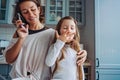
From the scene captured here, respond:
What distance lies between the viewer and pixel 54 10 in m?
3.39

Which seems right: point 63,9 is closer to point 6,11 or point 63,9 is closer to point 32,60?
point 6,11

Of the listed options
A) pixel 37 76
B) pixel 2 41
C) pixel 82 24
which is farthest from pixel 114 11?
pixel 37 76

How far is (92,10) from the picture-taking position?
116 inches

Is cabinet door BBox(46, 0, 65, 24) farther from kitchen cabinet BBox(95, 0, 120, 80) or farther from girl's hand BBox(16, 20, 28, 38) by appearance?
girl's hand BBox(16, 20, 28, 38)

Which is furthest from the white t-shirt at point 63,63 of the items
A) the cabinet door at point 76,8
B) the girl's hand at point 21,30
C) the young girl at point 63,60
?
the cabinet door at point 76,8

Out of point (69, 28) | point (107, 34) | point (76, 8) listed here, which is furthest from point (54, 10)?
point (69, 28)

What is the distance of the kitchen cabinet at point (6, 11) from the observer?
3.22 meters

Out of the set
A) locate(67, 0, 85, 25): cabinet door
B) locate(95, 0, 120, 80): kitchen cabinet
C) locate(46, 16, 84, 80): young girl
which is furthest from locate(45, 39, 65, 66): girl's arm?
locate(67, 0, 85, 25): cabinet door

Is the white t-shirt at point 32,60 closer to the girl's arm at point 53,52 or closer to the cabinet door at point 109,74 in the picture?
the girl's arm at point 53,52

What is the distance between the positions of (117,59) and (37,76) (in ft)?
7.48

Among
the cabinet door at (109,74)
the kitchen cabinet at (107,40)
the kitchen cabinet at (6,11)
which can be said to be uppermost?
the kitchen cabinet at (6,11)

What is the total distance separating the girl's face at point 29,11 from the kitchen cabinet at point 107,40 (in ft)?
6.88

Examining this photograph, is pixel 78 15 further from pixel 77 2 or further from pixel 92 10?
pixel 92 10

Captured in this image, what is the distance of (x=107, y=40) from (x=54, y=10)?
0.96 metres
